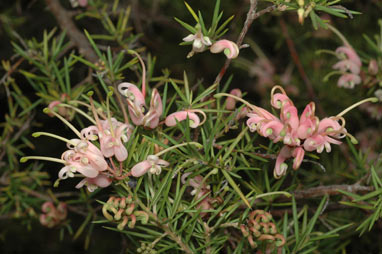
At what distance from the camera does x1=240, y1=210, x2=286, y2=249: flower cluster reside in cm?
68

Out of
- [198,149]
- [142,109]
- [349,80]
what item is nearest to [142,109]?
[142,109]

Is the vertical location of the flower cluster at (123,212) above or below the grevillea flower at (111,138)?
below

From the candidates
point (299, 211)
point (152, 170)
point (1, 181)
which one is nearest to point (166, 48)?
point (1, 181)

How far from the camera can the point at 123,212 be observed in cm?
66

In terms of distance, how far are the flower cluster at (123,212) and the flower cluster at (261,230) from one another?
0.51 ft

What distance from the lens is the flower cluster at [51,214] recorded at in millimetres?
952

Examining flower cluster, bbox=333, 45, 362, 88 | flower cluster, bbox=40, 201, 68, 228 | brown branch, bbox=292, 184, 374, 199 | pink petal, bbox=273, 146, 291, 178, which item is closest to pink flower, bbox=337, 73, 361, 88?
flower cluster, bbox=333, 45, 362, 88

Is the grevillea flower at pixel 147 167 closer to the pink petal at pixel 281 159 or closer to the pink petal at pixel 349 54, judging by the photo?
the pink petal at pixel 281 159

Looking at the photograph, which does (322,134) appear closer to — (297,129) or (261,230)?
(297,129)

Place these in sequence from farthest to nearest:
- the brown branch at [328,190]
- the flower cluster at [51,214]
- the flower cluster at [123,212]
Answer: the flower cluster at [51,214] → the brown branch at [328,190] → the flower cluster at [123,212]

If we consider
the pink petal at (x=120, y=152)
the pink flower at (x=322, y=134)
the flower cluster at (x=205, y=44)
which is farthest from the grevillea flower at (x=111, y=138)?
the pink flower at (x=322, y=134)

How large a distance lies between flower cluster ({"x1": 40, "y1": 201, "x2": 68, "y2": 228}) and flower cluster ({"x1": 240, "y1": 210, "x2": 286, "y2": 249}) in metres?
0.45

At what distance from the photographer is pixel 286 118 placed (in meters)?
0.67

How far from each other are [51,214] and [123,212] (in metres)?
0.36
